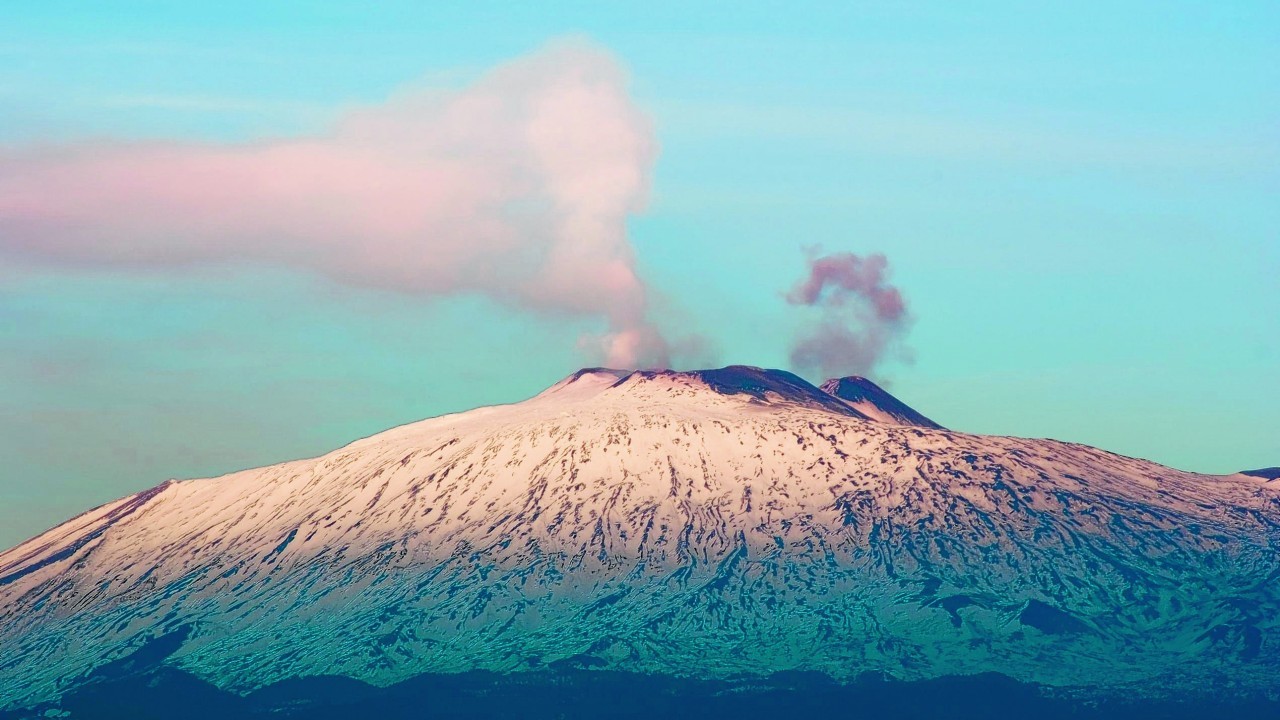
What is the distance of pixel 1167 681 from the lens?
195 meters

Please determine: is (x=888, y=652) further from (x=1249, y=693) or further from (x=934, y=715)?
(x=1249, y=693)

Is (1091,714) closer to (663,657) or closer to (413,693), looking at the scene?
(663,657)

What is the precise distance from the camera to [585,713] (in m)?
190

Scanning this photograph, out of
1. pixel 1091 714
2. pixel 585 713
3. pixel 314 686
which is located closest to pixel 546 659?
pixel 585 713

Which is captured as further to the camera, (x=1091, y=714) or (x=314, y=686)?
(x=314, y=686)

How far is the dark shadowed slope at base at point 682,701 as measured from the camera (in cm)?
18800

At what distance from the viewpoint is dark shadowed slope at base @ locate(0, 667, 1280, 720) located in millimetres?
188000

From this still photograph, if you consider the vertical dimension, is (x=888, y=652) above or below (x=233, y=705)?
above

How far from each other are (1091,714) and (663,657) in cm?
4455

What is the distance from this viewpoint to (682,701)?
7490 inches

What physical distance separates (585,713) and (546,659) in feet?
35.2

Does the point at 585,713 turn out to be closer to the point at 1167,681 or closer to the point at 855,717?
the point at 855,717

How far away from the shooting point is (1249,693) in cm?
19075

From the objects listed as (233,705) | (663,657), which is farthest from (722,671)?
(233,705)
